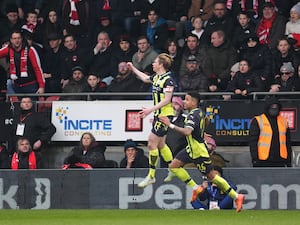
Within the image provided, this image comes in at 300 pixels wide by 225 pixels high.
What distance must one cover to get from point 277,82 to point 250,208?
3.24 m

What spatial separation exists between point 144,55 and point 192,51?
105 centimetres

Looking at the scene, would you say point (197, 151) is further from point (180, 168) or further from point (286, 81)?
point (286, 81)

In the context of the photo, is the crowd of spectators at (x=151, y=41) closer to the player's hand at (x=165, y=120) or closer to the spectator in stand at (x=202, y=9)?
the spectator in stand at (x=202, y=9)

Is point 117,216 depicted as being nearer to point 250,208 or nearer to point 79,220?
point 79,220

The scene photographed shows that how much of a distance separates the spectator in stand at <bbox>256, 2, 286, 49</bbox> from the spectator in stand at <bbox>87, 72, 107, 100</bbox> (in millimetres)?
3331

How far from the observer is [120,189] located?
2108 centimetres

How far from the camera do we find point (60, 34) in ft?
84.3

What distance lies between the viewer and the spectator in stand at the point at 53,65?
2475 cm

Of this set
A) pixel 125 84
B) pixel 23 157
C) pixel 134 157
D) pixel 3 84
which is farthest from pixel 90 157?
pixel 3 84

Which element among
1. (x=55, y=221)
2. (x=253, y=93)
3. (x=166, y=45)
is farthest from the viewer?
(x=166, y=45)

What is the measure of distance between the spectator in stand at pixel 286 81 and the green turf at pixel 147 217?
12.7ft

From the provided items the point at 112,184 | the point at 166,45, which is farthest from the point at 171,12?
the point at 112,184

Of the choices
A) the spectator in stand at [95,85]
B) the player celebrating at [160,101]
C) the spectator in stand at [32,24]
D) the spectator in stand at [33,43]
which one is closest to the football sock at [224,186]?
the player celebrating at [160,101]

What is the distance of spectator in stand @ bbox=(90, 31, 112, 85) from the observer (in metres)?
24.4
